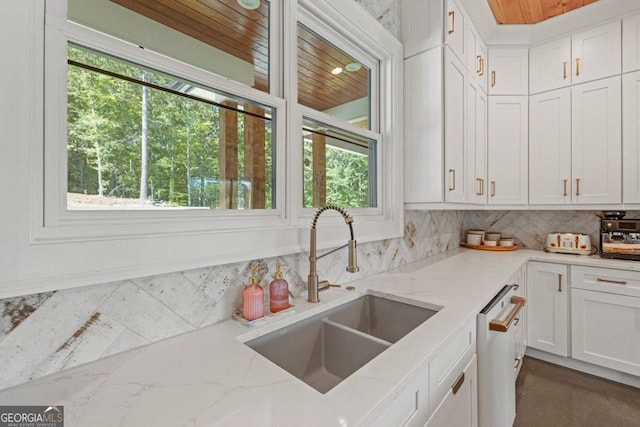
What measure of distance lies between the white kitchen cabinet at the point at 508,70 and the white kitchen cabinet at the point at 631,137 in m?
A: 0.65

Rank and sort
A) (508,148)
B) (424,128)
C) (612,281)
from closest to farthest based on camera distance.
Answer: (424,128) < (612,281) < (508,148)

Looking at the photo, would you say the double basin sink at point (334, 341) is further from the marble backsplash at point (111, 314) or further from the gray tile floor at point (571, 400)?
the gray tile floor at point (571, 400)

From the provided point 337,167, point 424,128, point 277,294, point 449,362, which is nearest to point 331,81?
point 337,167

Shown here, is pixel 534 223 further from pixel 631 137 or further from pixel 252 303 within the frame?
pixel 252 303

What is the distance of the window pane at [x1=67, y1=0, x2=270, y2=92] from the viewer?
86cm

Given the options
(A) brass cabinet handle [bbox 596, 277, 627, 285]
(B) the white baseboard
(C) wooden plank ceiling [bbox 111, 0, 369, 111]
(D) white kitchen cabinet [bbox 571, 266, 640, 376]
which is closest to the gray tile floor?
(B) the white baseboard

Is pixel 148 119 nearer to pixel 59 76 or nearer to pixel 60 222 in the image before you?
pixel 59 76

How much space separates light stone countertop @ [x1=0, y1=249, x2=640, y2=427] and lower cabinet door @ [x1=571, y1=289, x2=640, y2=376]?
73.4 inches

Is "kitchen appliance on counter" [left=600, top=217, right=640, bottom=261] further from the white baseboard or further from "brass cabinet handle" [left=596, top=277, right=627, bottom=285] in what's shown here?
the white baseboard

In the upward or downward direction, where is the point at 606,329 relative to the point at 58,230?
downward

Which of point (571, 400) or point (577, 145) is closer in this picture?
point (571, 400)

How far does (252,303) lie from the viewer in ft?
3.48

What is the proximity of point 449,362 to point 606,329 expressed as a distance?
1975 millimetres

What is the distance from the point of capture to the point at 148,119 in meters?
0.93
